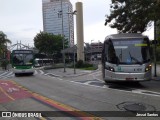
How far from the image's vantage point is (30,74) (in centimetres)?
3441

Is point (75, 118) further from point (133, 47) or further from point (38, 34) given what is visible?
point (38, 34)

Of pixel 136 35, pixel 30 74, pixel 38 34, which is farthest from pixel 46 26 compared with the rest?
pixel 136 35

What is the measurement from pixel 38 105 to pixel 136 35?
28.4 ft

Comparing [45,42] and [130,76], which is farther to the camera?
[45,42]

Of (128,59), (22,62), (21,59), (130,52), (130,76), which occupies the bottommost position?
(130,76)

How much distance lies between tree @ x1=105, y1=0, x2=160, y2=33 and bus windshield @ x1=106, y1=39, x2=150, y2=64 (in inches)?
104

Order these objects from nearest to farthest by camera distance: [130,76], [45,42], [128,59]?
[130,76] → [128,59] → [45,42]

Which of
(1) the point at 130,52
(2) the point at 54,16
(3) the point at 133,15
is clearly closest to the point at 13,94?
(1) the point at 130,52

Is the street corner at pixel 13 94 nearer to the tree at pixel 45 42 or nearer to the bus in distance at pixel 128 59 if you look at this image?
the bus in distance at pixel 128 59

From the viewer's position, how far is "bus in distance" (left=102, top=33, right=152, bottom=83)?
16.8m

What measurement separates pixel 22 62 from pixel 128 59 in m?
17.4

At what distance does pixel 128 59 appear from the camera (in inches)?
675

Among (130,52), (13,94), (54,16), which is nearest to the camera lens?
(13,94)

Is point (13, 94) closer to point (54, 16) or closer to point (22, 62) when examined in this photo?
point (22, 62)
